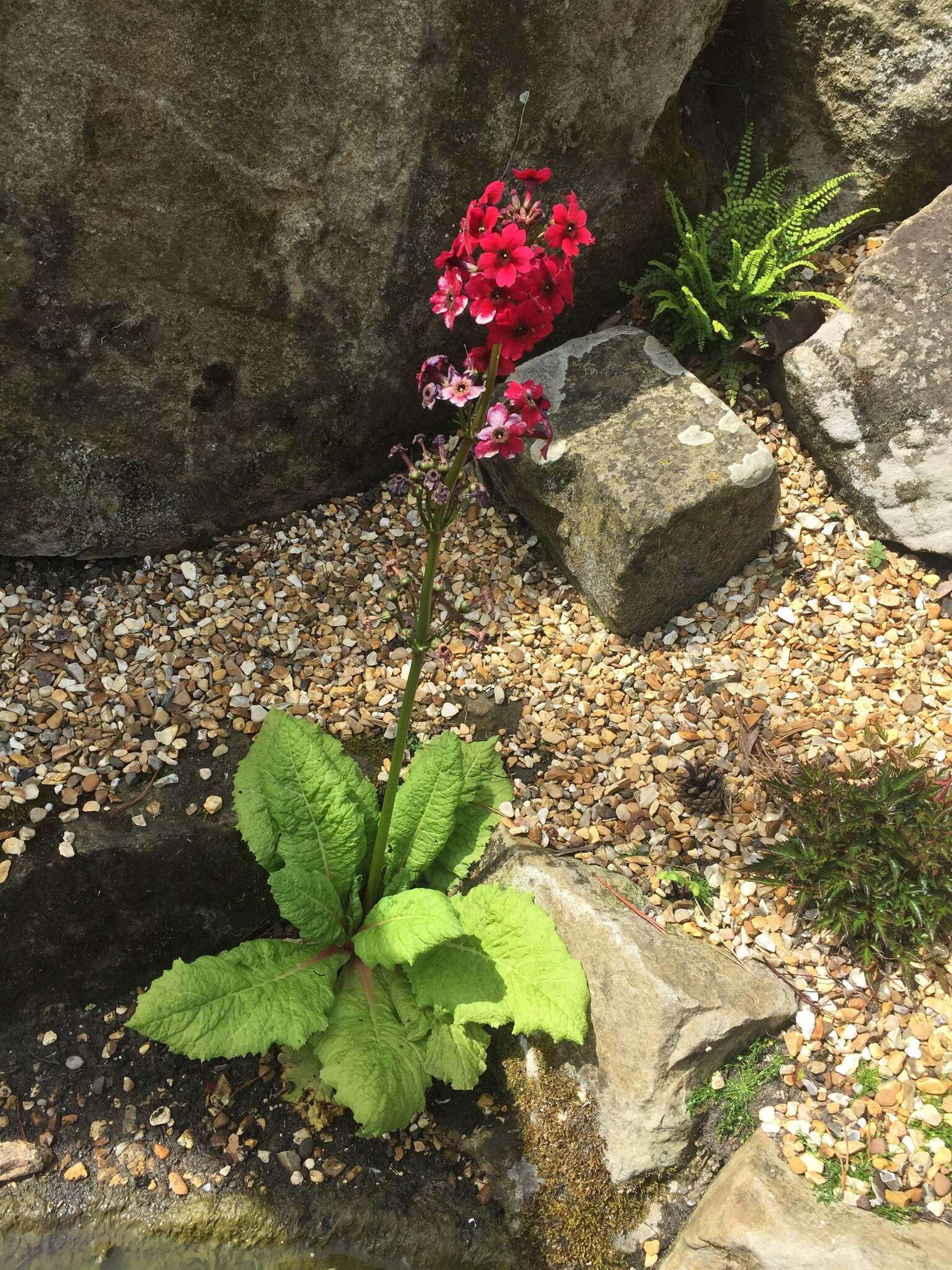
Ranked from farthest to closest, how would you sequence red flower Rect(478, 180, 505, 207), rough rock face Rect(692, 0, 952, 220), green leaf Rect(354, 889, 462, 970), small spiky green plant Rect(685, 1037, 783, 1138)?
rough rock face Rect(692, 0, 952, 220)
small spiky green plant Rect(685, 1037, 783, 1138)
green leaf Rect(354, 889, 462, 970)
red flower Rect(478, 180, 505, 207)

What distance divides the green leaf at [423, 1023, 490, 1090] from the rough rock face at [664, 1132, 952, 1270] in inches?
34.1

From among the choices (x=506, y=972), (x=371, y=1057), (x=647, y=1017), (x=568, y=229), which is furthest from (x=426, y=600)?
(x=647, y=1017)

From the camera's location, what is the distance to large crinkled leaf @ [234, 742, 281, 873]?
3.40 m

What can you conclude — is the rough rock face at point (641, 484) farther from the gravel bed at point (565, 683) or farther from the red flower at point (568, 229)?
the red flower at point (568, 229)

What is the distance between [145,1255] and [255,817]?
1.49 m

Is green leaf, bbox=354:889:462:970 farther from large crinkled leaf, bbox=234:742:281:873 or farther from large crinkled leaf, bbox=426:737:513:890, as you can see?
large crinkled leaf, bbox=234:742:281:873

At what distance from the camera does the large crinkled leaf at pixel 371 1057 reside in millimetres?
2869

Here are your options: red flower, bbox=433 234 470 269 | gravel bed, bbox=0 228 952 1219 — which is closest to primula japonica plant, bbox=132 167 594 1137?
red flower, bbox=433 234 470 269

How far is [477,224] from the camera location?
212 cm

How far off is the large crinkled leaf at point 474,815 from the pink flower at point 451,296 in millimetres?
1743

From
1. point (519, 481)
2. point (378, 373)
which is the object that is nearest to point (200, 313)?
point (378, 373)

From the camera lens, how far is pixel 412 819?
345 cm

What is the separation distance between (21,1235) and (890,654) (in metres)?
4.00

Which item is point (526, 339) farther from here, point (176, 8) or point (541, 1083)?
point (541, 1083)
